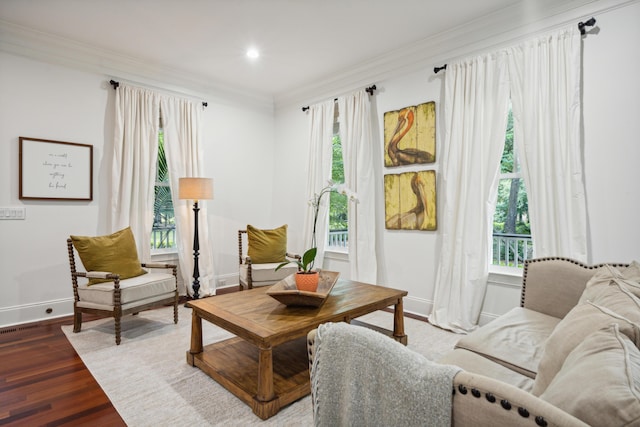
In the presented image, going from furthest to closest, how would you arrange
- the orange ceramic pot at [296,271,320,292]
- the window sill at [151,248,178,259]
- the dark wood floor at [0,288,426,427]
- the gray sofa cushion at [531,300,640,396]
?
the window sill at [151,248,178,259], the orange ceramic pot at [296,271,320,292], the dark wood floor at [0,288,426,427], the gray sofa cushion at [531,300,640,396]

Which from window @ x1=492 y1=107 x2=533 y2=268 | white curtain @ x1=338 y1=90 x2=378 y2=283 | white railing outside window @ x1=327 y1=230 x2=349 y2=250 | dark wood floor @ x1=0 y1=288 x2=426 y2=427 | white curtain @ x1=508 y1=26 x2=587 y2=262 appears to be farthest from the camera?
white railing outside window @ x1=327 y1=230 x2=349 y2=250

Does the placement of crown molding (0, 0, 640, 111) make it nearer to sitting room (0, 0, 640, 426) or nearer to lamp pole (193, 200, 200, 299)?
sitting room (0, 0, 640, 426)

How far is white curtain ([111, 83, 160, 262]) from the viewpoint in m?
3.95

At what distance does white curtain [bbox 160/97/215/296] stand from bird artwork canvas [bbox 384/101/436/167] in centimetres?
249

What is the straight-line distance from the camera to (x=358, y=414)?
902 millimetres

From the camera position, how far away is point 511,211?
3398 millimetres

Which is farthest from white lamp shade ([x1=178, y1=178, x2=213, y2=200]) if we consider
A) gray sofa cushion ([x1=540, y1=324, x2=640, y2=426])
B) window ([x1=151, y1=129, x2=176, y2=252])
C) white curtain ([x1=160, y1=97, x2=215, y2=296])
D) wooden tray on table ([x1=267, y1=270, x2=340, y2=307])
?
gray sofa cushion ([x1=540, y1=324, x2=640, y2=426])

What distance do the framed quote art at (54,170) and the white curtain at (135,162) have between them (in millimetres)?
278

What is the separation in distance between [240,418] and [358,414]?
4.31 feet

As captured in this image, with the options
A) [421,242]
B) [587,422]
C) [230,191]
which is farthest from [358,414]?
[230,191]

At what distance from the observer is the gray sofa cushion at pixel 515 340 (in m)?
1.63

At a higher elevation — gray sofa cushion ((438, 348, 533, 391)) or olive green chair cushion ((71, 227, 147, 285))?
olive green chair cushion ((71, 227, 147, 285))

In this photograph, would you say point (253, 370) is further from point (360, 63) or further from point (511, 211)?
point (360, 63)

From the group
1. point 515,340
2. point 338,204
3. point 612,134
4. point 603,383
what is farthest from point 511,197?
point 603,383
